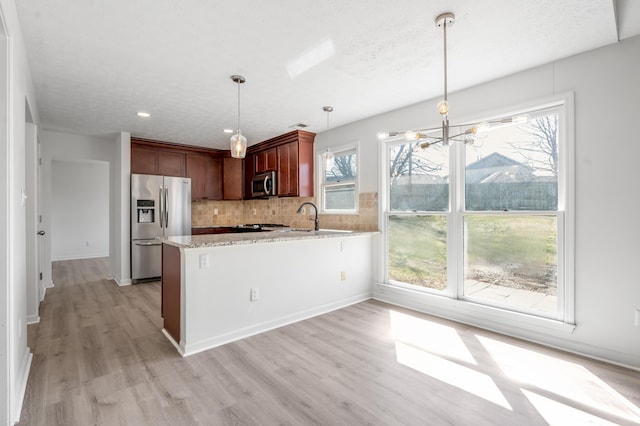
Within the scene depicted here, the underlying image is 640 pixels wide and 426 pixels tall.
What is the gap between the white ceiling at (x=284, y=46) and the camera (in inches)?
75.8

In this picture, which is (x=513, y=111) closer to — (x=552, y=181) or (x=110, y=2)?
(x=552, y=181)

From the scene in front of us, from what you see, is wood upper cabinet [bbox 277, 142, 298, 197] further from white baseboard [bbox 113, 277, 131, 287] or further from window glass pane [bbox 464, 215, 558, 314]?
white baseboard [bbox 113, 277, 131, 287]

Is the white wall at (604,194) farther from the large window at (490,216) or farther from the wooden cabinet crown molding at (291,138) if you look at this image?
the wooden cabinet crown molding at (291,138)

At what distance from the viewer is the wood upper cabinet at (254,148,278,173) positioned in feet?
17.4

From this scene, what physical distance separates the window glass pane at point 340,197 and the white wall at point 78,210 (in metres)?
5.56

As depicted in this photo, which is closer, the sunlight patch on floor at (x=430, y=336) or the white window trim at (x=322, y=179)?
the sunlight patch on floor at (x=430, y=336)

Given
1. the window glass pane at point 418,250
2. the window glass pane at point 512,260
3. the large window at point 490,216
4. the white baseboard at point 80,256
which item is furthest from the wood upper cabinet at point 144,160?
the window glass pane at point 512,260

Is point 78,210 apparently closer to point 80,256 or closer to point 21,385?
point 80,256

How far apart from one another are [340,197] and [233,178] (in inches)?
100

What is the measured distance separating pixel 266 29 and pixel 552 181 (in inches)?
103

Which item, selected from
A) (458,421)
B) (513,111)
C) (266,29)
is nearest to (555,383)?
(458,421)

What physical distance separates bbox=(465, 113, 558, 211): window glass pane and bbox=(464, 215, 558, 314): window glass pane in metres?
0.14

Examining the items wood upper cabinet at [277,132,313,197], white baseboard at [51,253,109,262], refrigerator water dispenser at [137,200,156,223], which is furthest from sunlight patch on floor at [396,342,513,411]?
white baseboard at [51,253,109,262]

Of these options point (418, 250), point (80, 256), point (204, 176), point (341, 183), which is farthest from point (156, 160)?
point (418, 250)
